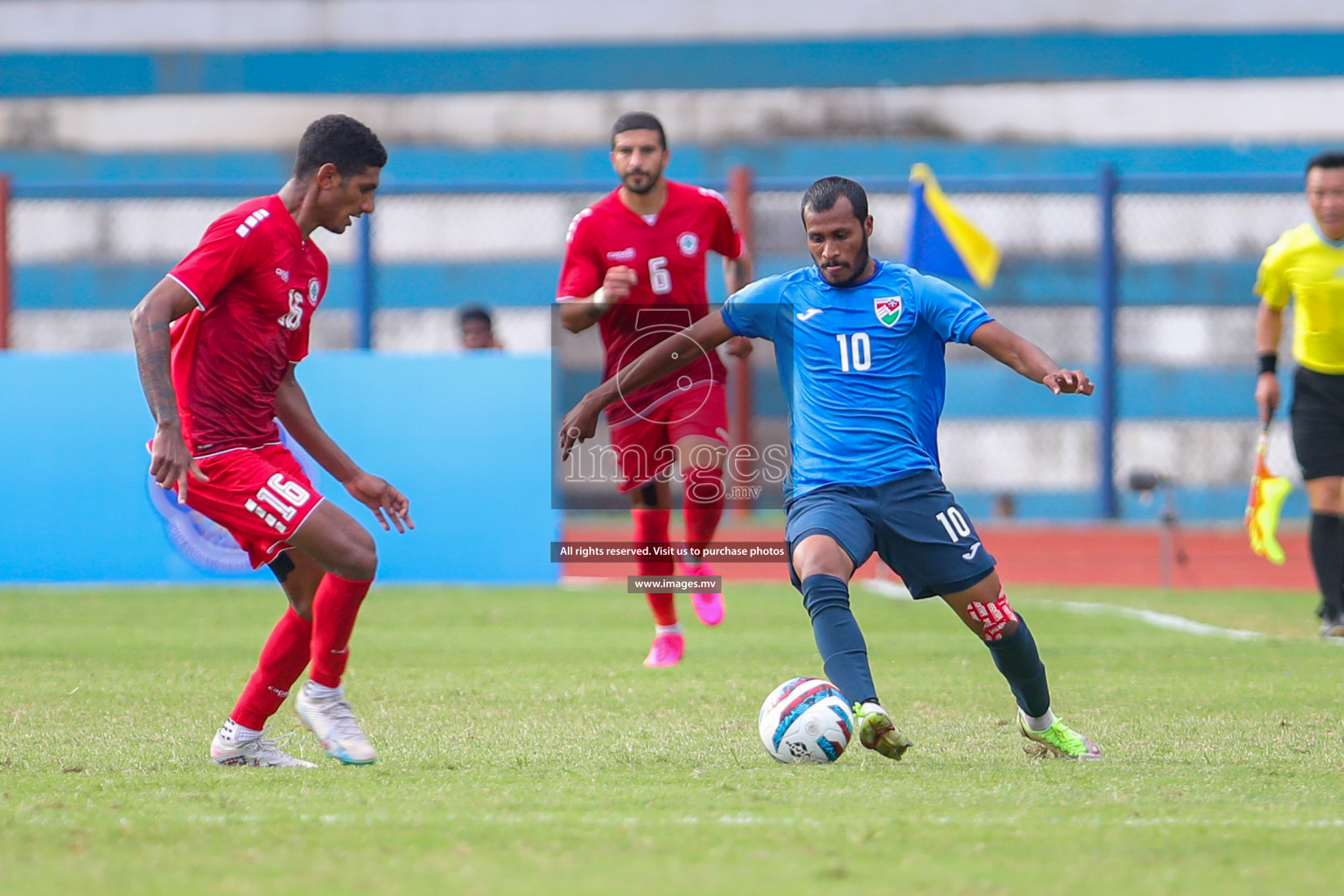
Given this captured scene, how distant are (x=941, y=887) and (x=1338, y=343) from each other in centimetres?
653

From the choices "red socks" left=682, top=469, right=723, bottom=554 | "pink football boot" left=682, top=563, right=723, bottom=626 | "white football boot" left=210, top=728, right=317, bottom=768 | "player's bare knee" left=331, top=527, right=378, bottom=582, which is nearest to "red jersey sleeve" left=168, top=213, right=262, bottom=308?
"player's bare knee" left=331, top=527, right=378, bottom=582

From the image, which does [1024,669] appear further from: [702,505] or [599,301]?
[702,505]

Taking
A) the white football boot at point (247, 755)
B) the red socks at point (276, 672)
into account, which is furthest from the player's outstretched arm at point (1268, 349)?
the white football boot at point (247, 755)

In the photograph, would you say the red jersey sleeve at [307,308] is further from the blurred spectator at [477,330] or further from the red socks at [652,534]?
the blurred spectator at [477,330]

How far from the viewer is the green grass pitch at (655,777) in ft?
11.8

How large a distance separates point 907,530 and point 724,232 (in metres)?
3.33

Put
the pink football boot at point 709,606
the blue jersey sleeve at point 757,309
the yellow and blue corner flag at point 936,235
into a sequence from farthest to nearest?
the yellow and blue corner flag at point 936,235
the pink football boot at point 709,606
the blue jersey sleeve at point 757,309

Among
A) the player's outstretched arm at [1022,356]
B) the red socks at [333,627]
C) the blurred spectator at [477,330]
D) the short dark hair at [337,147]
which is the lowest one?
the red socks at [333,627]

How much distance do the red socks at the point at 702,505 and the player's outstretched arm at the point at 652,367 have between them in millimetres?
2140

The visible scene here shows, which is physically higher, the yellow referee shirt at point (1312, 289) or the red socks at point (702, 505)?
the yellow referee shirt at point (1312, 289)

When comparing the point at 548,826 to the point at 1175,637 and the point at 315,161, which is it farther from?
the point at 1175,637

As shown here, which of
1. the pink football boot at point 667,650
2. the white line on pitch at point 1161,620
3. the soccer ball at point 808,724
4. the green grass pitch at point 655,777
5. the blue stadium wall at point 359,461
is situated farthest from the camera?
the blue stadium wall at point 359,461

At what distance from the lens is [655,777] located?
479 cm

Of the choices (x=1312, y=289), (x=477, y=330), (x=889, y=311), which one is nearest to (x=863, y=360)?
(x=889, y=311)
